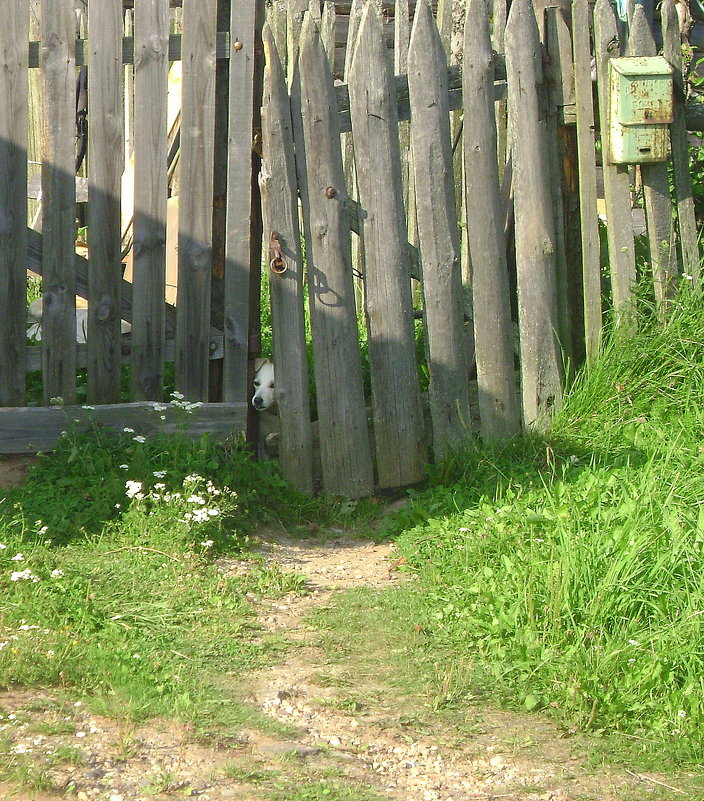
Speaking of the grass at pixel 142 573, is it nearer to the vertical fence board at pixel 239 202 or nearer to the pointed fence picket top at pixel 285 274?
the pointed fence picket top at pixel 285 274

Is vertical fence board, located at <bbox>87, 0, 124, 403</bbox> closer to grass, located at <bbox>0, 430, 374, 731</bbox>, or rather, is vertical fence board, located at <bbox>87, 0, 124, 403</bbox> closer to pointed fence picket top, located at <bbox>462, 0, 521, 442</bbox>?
grass, located at <bbox>0, 430, 374, 731</bbox>

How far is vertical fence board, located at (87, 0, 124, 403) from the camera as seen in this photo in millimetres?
4371

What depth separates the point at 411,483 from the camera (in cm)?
493

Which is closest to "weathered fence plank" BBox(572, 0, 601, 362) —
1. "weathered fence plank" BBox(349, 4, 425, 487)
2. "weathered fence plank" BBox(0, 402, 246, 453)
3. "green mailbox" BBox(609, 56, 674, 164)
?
"green mailbox" BBox(609, 56, 674, 164)

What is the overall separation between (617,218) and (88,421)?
2.72 meters

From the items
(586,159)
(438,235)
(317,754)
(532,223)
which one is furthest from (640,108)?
(317,754)

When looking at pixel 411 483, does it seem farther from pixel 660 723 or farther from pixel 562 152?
pixel 660 723

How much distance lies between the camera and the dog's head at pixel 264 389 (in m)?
4.81

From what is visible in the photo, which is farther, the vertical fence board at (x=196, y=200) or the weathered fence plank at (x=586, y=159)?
the weathered fence plank at (x=586, y=159)

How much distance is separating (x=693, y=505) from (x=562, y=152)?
82.9 inches

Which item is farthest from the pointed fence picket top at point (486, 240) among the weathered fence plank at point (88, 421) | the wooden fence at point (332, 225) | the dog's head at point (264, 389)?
the weathered fence plank at point (88, 421)

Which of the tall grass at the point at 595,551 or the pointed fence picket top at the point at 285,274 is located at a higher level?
the pointed fence picket top at the point at 285,274

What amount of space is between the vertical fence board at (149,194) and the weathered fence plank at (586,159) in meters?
1.99

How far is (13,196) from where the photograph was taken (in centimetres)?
446
